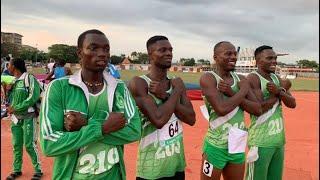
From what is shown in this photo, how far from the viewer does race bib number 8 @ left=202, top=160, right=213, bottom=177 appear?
440 centimetres

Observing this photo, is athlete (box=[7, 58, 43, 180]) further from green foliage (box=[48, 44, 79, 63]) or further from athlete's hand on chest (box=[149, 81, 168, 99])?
athlete's hand on chest (box=[149, 81, 168, 99])

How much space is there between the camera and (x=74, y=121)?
2.72 m

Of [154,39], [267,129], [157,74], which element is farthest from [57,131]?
[267,129]

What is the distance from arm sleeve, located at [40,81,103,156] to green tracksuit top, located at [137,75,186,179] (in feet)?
3.74

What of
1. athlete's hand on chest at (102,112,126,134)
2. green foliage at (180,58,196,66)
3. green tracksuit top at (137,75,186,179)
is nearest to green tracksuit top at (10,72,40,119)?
green tracksuit top at (137,75,186,179)

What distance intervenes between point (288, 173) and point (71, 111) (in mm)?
5550

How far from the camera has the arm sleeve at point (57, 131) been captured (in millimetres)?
2656

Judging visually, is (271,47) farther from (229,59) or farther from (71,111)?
(71,111)

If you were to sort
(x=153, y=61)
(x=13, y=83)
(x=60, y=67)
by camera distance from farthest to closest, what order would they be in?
(x=60, y=67) → (x=13, y=83) → (x=153, y=61)

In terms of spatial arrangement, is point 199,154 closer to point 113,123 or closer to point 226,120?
point 226,120

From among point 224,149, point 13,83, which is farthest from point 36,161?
point 224,149

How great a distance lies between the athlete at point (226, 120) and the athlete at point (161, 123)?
53cm

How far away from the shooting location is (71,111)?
2766mm

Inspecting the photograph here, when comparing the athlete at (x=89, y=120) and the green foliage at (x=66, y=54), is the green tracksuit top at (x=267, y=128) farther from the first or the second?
Answer: the green foliage at (x=66, y=54)
